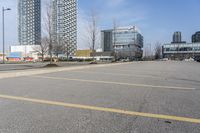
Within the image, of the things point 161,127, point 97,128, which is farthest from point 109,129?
point 161,127

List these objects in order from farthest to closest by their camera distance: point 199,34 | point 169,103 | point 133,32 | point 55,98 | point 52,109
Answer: point 199,34, point 133,32, point 55,98, point 169,103, point 52,109

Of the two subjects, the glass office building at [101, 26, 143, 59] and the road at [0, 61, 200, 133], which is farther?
the glass office building at [101, 26, 143, 59]

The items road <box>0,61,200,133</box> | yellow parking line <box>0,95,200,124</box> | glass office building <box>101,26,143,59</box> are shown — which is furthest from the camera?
glass office building <box>101,26,143,59</box>

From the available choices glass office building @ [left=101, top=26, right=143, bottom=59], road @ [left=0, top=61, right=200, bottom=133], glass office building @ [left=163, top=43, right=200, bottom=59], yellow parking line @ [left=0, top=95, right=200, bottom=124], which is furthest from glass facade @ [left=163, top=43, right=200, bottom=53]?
yellow parking line @ [left=0, top=95, right=200, bottom=124]

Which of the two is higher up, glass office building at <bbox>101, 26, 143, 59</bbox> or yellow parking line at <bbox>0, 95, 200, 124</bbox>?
glass office building at <bbox>101, 26, 143, 59</bbox>

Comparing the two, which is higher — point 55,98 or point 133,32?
point 133,32

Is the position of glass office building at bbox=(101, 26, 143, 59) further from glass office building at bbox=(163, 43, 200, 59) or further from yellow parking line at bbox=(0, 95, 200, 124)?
yellow parking line at bbox=(0, 95, 200, 124)

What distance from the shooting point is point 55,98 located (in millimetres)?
7797

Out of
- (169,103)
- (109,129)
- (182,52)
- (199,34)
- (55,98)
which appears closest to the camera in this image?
(109,129)

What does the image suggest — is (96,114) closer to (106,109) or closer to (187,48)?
(106,109)

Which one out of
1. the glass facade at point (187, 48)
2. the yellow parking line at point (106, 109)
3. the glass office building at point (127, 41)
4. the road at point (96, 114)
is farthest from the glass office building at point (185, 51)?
the yellow parking line at point (106, 109)

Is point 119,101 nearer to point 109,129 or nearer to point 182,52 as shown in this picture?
point 109,129

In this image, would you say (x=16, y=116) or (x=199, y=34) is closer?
(x=16, y=116)

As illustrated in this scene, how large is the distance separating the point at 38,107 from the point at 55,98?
1353 millimetres
